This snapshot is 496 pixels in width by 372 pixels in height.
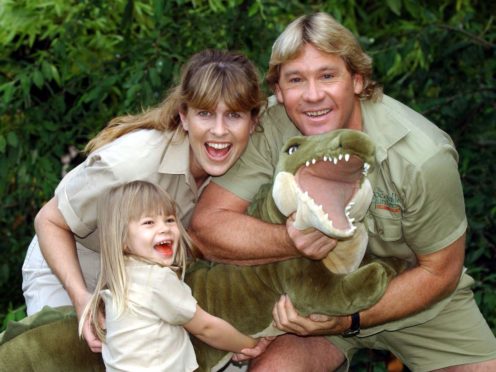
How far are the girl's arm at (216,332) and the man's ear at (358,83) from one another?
2.81 ft

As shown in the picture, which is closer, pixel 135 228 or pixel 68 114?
pixel 135 228

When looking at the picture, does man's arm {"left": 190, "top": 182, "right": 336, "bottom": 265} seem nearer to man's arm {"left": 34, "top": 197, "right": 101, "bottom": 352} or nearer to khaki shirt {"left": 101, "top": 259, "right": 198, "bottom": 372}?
khaki shirt {"left": 101, "top": 259, "right": 198, "bottom": 372}

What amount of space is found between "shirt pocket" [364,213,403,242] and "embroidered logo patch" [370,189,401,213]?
0.03 metres

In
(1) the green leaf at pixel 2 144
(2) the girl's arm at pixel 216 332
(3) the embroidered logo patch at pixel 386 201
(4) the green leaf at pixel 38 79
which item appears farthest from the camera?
(1) the green leaf at pixel 2 144

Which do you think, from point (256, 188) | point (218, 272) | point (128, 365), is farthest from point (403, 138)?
point (128, 365)

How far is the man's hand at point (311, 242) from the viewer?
2.87 metres

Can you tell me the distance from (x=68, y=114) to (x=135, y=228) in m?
2.02

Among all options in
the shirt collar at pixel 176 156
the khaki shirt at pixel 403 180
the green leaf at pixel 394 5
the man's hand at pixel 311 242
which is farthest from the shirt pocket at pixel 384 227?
the green leaf at pixel 394 5

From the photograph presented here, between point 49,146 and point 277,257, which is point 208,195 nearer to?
point 277,257

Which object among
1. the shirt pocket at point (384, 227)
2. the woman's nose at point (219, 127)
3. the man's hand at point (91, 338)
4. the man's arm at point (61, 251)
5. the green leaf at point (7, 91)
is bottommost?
the green leaf at point (7, 91)

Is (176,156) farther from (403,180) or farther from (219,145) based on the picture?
(403,180)

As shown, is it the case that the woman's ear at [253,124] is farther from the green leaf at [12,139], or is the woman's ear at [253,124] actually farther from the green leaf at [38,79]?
the green leaf at [12,139]

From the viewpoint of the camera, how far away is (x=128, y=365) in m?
2.84

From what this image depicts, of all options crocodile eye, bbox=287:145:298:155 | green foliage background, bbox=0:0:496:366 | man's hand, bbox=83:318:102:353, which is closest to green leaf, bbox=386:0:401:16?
green foliage background, bbox=0:0:496:366
